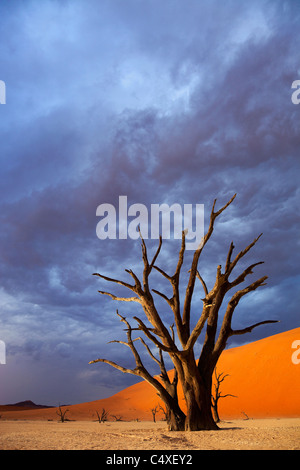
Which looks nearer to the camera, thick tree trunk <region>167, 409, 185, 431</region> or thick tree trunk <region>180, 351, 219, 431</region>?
thick tree trunk <region>180, 351, 219, 431</region>

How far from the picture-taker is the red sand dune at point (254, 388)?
35.7m

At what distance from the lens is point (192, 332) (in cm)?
1054

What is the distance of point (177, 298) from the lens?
38.0ft

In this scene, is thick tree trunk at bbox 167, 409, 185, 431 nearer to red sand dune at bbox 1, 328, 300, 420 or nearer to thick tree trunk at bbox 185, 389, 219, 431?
thick tree trunk at bbox 185, 389, 219, 431

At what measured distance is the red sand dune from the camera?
117ft

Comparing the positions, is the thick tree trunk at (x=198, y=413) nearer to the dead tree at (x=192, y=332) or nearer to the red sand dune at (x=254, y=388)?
the dead tree at (x=192, y=332)

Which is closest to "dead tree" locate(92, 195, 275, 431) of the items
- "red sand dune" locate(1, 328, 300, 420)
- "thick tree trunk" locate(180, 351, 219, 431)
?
"thick tree trunk" locate(180, 351, 219, 431)

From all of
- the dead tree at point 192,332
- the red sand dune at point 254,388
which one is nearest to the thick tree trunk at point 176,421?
the dead tree at point 192,332

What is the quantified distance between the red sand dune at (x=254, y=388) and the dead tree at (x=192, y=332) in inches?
972

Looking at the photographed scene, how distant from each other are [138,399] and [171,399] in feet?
154

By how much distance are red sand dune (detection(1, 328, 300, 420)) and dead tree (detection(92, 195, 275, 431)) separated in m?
24.7
